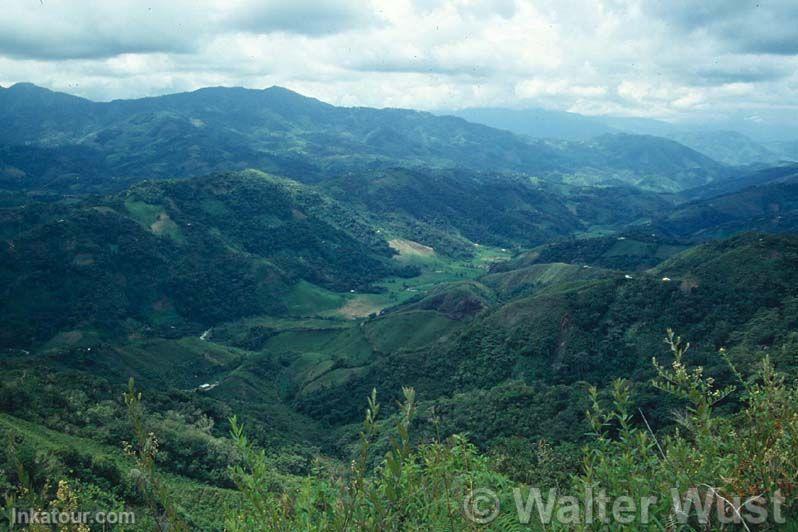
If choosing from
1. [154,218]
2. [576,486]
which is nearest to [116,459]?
[576,486]

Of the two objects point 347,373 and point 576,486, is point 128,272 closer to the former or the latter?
point 347,373

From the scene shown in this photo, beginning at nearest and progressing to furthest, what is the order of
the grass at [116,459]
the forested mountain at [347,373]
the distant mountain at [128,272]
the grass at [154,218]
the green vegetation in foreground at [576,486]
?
the green vegetation in foreground at [576,486] < the forested mountain at [347,373] < the grass at [116,459] < the distant mountain at [128,272] < the grass at [154,218]

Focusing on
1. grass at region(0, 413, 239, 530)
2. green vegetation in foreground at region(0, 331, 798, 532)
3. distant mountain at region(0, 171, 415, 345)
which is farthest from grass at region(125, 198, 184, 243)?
green vegetation in foreground at region(0, 331, 798, 532)

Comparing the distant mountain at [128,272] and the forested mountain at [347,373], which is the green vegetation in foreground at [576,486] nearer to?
the forested mountain at [347,373]

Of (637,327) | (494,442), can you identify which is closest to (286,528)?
(494,442)

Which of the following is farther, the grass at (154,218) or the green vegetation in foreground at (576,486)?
the grass at (154,218)

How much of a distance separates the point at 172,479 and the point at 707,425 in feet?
122

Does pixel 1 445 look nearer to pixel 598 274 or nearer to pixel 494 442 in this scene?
pixel 494 442

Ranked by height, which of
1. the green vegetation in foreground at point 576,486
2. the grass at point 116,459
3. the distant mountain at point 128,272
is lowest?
the distant mountain at point 128,272

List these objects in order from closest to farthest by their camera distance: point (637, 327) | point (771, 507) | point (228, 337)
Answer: point (771, 507) < point (637, 327) < point (228, 337)

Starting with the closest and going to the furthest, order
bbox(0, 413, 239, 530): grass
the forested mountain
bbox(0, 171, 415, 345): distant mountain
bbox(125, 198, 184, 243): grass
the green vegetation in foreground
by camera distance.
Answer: the green vegetation in foreground → the forested mountain → bbox(0, 413, 239, 530): grass → bbox(0, 171, 415, 345): distant mountain → bbox(125, 198, 184, 243): grass

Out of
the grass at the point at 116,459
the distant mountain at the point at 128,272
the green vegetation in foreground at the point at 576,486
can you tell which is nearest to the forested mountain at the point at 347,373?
the green vegetation in foreground at the point at 576,486

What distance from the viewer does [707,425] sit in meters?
7.85

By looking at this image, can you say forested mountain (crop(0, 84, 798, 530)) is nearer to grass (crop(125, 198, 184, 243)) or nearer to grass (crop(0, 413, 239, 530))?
grass (crop(0, 413, 239, 530))
